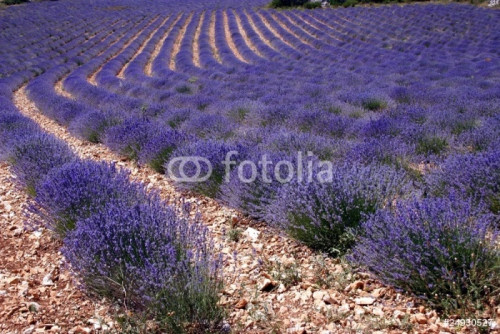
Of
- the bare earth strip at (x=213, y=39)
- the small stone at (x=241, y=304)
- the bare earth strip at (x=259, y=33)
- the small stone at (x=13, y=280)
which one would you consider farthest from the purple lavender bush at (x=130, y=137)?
the bare earth strip at (x=259, y=33)

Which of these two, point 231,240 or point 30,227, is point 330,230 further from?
point 30,227

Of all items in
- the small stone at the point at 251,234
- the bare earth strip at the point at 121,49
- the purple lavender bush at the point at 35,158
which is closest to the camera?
the small stone at the point at 251,234

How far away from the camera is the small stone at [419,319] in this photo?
1.86 metres

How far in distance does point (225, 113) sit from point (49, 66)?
1186 cm

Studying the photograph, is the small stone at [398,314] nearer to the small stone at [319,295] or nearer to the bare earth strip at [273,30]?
the small stone at [319,295]

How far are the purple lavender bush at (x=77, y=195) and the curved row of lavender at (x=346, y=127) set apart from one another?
850mm

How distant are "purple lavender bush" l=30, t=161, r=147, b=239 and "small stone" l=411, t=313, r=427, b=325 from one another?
1969 millimetres

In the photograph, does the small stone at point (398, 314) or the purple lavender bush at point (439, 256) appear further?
the small stone at point (398, 314)

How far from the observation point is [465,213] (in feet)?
Result: 6.75

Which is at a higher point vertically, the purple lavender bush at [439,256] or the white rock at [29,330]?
the purple lavender bush at [439,256]

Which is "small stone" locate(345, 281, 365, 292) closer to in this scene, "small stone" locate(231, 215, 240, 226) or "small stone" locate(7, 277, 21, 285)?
"small stone" locate(231, 215, 240, 226)

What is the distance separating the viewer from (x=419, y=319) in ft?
6.13

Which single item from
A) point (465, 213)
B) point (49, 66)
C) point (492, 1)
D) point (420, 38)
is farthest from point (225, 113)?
point (492, 1)

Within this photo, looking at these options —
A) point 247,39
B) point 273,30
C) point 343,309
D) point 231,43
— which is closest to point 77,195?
point 343,309
